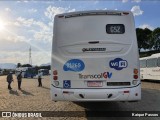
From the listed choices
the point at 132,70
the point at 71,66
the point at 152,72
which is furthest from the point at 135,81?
the point at 152,72

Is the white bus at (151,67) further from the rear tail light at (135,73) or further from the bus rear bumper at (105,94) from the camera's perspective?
the bus rear bumper at (105,94)

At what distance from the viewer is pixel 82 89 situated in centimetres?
1006

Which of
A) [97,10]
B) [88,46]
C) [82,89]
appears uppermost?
[97,10]

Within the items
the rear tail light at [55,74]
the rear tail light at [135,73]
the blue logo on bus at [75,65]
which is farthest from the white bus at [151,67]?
the rear tail light at [55,74]

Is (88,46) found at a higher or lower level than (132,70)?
higher

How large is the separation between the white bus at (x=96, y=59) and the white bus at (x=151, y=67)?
75.0 ft

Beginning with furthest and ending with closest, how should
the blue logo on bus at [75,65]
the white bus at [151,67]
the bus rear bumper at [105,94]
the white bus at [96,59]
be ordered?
the white bus at [151,67], the blue logo on bus at [75,65], the white bus at [96,59], the bus rear bumper at [105,94]

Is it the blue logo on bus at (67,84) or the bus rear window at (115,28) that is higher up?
the bus rear window at (115,28)

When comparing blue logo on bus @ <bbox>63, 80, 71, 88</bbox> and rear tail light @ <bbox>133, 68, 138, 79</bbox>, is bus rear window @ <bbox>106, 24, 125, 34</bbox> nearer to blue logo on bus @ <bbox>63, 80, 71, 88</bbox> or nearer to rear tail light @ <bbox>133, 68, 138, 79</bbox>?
rear tail light @ <bbox>133, 68, 138, 79</bbox>

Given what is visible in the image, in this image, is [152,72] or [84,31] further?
[152,72]

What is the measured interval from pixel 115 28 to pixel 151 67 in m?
25.4

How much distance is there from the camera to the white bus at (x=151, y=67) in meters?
32.7

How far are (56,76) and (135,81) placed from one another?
8.55 ft

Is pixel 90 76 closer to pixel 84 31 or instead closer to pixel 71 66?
pixel 71 66
